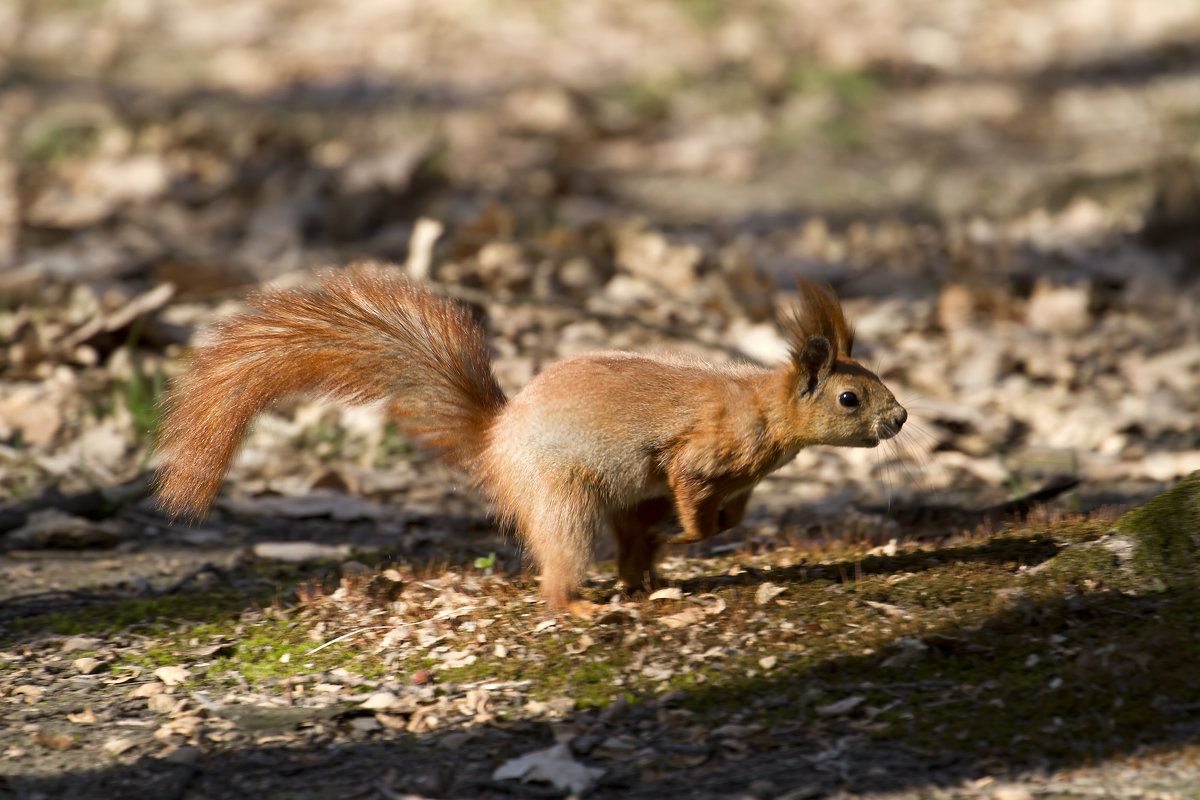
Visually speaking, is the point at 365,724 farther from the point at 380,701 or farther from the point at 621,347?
the point at 621,347

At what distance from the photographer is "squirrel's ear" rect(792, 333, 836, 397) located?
305cm

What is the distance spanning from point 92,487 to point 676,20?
8.54 metres

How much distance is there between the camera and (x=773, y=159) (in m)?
9.13

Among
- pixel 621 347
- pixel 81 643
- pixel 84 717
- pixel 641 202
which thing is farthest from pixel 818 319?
pixel 641 202

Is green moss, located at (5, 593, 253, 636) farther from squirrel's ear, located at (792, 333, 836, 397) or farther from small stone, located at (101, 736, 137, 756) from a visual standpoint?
squirrel's ear, located at (792, 333, 836, 397)

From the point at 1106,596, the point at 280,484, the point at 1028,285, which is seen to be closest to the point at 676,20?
the point at 1028,285

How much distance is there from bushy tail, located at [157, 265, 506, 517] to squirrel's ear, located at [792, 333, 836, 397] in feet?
2.64

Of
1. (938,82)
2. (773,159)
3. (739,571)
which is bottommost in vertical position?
(739,571)

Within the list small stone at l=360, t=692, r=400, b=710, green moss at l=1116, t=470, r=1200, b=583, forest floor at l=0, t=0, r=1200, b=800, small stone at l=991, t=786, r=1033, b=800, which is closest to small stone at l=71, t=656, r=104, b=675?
forest floor at l=0, t=0, r=1200, b=800

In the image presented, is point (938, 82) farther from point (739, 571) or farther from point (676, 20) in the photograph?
point (739, 571)

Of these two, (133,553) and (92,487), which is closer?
(133,553)

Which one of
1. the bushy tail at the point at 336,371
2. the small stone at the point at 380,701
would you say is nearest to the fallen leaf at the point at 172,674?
the bushy tail at the point at 336,371

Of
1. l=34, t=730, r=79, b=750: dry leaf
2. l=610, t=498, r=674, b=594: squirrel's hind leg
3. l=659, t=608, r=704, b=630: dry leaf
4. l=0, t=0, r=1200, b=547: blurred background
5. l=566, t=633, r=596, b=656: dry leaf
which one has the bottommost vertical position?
l=34, t=730, r=79, b=750: dry leaf

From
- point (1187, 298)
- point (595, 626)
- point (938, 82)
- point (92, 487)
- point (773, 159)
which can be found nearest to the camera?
point (595, 626)
